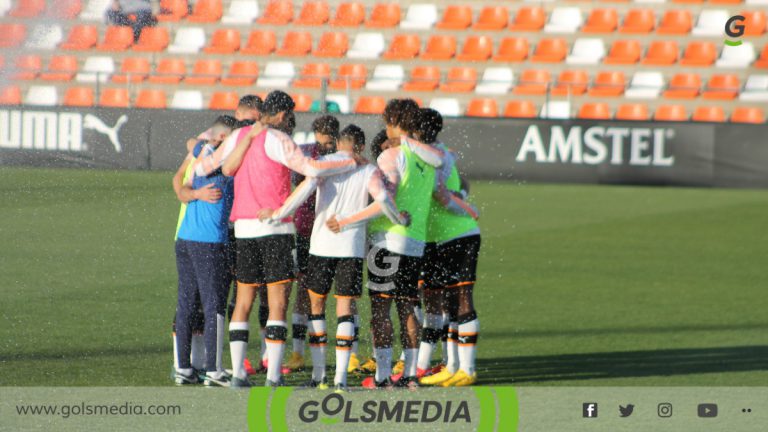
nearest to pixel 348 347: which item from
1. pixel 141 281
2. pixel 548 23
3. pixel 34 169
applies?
pixel 141 281

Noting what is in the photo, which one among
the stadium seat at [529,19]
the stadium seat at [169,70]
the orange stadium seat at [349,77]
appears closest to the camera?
the orange stadium seat at [349,77]

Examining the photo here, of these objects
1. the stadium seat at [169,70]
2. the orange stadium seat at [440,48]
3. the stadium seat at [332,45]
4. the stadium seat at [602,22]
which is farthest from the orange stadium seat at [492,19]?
the stadium seat at [169,70]

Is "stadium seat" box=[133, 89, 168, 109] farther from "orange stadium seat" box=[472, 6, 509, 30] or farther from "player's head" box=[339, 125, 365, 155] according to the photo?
"player's head" box=[339, 125, 365, 155]

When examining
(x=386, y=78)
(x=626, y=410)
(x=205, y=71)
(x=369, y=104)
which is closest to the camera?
(x=626, y=410)

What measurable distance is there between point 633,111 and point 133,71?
10.2 meters

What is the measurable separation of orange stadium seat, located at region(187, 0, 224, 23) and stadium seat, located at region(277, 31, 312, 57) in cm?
157

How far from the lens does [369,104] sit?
24.0 meters

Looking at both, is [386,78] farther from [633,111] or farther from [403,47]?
[633,111]

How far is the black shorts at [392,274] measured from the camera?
7004 millimetres

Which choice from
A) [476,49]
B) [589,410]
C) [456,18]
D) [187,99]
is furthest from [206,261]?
[456,18]

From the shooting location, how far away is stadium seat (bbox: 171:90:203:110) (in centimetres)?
2412

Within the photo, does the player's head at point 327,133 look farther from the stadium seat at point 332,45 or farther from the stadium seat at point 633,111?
the stadium seat at point 332,45

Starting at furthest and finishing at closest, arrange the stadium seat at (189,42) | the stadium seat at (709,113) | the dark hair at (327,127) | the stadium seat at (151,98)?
the stadium seat at (189,42)
the stadium seat at (709,113)
the stadium seat at (151,98)
the dark hair at (327,127)

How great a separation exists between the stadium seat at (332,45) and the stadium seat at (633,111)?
19.5 feet
